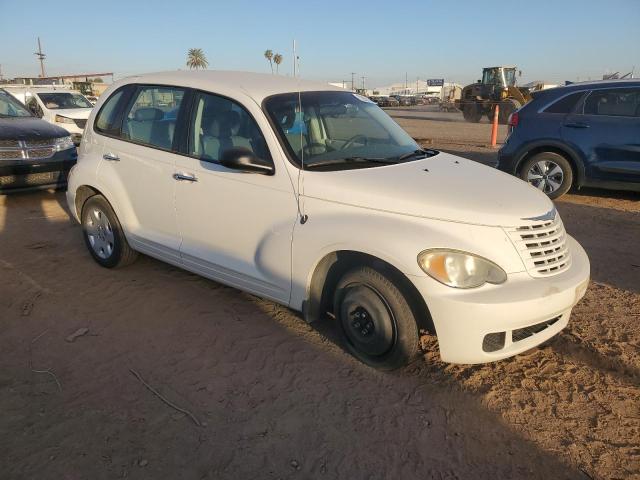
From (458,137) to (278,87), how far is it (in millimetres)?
14717

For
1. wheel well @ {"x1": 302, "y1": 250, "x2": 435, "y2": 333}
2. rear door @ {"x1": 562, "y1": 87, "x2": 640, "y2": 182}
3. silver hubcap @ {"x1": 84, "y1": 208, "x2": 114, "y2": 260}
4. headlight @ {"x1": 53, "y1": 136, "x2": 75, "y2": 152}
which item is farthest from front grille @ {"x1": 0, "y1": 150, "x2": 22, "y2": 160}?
rear door @ {"x1": 562, "y1": 87, "x2": 640, "y2": 182}

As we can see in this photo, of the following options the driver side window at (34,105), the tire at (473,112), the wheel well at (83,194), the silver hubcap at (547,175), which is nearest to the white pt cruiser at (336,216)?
the wheel well at (83,194)

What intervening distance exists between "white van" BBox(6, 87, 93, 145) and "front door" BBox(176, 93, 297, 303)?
397 inches

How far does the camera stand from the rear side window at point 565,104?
7285 millimetres

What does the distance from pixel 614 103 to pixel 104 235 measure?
680 centimetres

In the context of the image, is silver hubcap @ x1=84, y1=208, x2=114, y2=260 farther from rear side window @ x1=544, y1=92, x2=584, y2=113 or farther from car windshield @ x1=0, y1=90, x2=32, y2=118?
rear side window @ x1=544, y1=92, x2=584, y2=113

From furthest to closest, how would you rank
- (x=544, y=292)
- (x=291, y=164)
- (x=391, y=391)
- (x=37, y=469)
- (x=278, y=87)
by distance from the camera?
(x=278, y=87), (x=291, y=164), (x=391, y=391), (x=544, y=292), (x=37, y=469)

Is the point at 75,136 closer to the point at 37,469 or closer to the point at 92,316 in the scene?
the point at 92,316

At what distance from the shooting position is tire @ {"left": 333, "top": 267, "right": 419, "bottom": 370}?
297 cm

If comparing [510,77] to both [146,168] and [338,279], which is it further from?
[338,279]

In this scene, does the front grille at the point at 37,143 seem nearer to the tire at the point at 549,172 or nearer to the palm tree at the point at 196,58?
the tire at the point at 549,172

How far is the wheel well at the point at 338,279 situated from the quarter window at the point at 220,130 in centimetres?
86

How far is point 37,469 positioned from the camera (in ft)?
7.85

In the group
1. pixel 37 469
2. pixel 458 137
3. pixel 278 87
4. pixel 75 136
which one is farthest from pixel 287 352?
pixel 458 137
